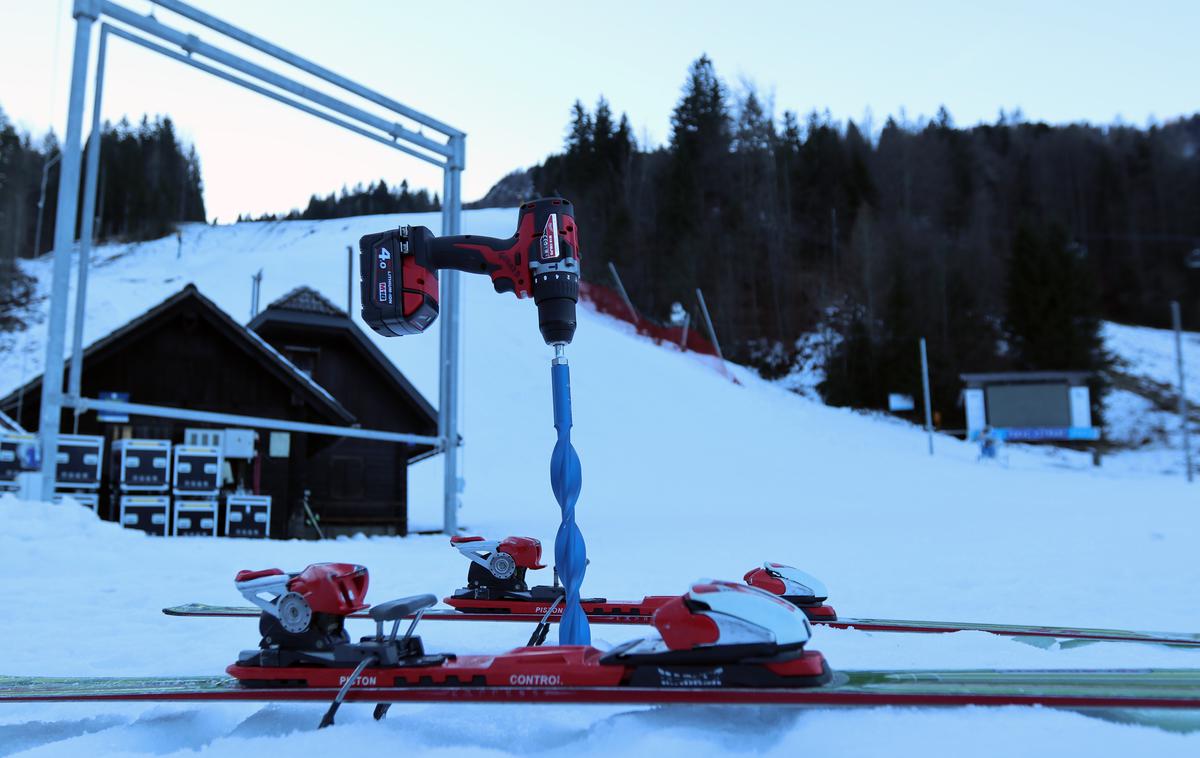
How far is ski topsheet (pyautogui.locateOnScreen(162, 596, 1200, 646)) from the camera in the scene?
12.4 feet

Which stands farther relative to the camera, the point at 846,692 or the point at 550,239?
the point at 550,239

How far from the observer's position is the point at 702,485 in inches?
912

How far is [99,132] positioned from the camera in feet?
32.5

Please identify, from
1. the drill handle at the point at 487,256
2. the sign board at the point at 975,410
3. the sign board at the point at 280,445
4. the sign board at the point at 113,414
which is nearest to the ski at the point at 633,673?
the drill handle at the point at 487,256

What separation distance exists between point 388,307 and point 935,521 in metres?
12.1

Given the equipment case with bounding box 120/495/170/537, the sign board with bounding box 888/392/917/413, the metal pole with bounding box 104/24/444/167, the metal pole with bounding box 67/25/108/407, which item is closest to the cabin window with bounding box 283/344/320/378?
the equipment case with bounding box 120/495/170/537

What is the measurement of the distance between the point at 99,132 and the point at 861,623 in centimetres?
1024

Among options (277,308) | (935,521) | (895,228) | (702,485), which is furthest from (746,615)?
(895,228)

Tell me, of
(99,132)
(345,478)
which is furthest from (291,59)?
(345,478)

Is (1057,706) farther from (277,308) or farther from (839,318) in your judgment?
(839,318)

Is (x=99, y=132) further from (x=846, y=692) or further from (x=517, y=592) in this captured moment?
(x=846, y=692)

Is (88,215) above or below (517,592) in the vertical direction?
above

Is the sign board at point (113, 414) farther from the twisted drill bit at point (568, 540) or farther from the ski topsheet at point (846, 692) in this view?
the twisted drill bit at point (568, 540)

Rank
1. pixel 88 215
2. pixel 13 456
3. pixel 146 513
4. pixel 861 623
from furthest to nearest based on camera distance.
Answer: pixel 146 513 → pixel 13 456 → pixel 88 215 → pixel 861 623
